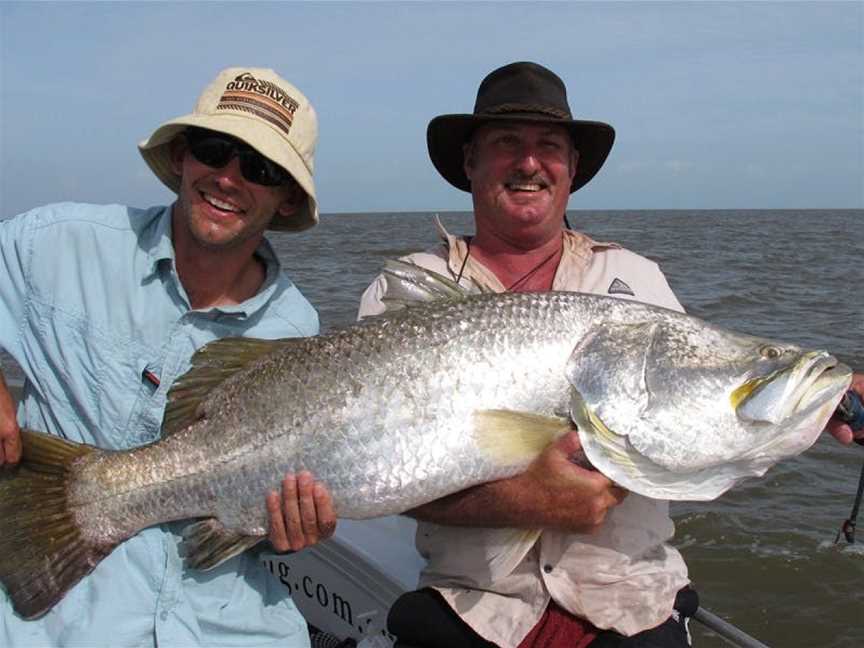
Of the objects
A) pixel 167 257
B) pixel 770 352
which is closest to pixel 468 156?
pixel 167 257

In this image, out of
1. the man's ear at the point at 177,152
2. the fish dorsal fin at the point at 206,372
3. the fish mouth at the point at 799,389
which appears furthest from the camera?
the man's ear at the point at 177,152

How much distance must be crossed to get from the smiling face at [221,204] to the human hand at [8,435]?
86 centimetres

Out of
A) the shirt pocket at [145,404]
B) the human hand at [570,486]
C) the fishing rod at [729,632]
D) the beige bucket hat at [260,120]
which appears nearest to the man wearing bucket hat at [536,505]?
the human hand at [570,486]

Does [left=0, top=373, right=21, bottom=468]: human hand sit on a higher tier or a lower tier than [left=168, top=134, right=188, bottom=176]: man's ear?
lower

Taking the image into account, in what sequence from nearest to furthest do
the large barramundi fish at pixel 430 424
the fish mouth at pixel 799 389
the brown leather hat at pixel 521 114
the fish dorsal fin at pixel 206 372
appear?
the fish mouth at pixel 799 389 < the large barramundi fish at pixel 430 424 < the fish dorsal fin at pixel 206 372 < the brown leather hat at pixel 521 114

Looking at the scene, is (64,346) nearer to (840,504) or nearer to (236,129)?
(236,129)

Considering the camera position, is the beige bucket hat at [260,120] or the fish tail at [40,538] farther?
the beige bucket hat at [260,120]

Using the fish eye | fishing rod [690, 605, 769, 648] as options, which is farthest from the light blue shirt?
the fish eye

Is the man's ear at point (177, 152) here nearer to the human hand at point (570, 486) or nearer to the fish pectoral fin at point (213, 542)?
the fish pectoral fin at point (213, 542)

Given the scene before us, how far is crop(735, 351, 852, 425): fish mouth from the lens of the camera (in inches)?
102

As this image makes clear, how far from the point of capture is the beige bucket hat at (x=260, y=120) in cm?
305

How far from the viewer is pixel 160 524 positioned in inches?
118

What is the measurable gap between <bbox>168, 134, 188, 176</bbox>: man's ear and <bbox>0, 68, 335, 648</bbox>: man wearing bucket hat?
89mm

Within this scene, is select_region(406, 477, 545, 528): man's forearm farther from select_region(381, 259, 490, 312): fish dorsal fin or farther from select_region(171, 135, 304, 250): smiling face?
select_region(171, 135, 304, 250): smiling face
